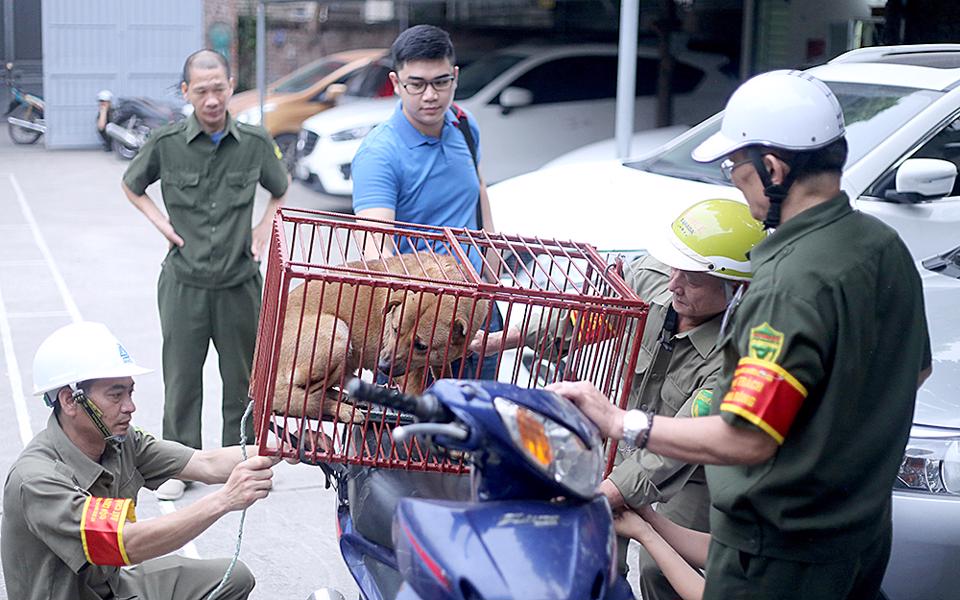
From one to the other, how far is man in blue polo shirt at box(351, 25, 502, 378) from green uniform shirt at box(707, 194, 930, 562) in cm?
173

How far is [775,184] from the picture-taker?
8.00 ft

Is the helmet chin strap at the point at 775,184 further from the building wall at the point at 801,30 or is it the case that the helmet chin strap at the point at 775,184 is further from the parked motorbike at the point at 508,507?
the building wall at the point at 801,30

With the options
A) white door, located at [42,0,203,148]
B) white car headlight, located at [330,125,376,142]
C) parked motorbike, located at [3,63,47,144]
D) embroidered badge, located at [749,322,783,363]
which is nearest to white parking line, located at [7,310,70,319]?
white car headlight, located at [330,125,376,142]

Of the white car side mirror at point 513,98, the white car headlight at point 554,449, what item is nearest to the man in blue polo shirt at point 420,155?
the white car headlight at point 554,449

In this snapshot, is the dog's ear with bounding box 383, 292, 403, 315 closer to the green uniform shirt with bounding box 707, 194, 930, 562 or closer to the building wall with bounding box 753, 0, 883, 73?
the green uniform shirt with bounding box 707, 194, 930, 562

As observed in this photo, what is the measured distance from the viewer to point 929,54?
6.75 meters

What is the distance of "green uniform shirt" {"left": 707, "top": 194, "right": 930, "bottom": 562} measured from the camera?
2287 mm

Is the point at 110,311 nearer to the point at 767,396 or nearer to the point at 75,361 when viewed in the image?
the point at 75,361

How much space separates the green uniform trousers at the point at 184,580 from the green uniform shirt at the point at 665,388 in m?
1.20

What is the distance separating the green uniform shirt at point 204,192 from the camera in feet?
18.4

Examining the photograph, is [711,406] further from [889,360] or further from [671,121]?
[671,121]

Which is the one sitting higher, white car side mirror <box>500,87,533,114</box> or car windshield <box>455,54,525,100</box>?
car windshield <box>455,54,525,100</box>

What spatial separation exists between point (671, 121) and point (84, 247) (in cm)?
687

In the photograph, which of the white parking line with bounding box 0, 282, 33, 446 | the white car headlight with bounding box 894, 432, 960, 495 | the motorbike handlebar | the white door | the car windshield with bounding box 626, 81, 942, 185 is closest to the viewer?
the motorbike handlebar
